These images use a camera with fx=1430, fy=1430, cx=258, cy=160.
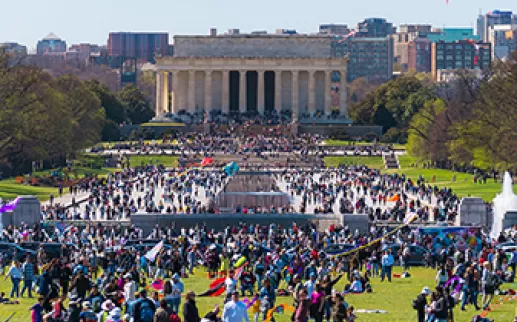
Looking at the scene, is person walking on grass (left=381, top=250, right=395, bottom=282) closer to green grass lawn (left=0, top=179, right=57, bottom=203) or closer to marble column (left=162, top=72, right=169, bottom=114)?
green grass lawn (left=0, top=179, right=57, bottom=203)

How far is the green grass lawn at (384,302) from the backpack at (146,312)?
507 centimetres

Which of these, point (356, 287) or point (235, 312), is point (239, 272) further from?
point (235, 312)

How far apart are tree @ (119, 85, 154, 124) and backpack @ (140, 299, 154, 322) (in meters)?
127

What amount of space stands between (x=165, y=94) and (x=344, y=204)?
10031 cm

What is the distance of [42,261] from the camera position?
4381cm

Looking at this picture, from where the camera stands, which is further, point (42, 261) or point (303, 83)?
point (303, 83)

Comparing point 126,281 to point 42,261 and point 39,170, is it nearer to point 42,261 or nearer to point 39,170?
point 42,261

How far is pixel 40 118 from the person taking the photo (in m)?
93.5

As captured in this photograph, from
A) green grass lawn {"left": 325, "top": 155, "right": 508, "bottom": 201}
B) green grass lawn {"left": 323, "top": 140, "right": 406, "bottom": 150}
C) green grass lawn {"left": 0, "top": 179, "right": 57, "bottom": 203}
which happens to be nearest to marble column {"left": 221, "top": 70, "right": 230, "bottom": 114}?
green grass lawn {"left": 323, "top": 140, "right": 406, "bottom": 150}

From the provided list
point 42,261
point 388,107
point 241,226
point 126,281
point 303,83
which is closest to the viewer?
point 126,281

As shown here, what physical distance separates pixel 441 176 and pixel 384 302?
60147 mm

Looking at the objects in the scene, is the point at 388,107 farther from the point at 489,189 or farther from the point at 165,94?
the point at 489,189

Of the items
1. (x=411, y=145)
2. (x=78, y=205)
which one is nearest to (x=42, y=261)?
(x=78, y=205)

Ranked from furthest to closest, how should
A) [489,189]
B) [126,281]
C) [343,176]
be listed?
[343,176], [489,189], [126,281]
